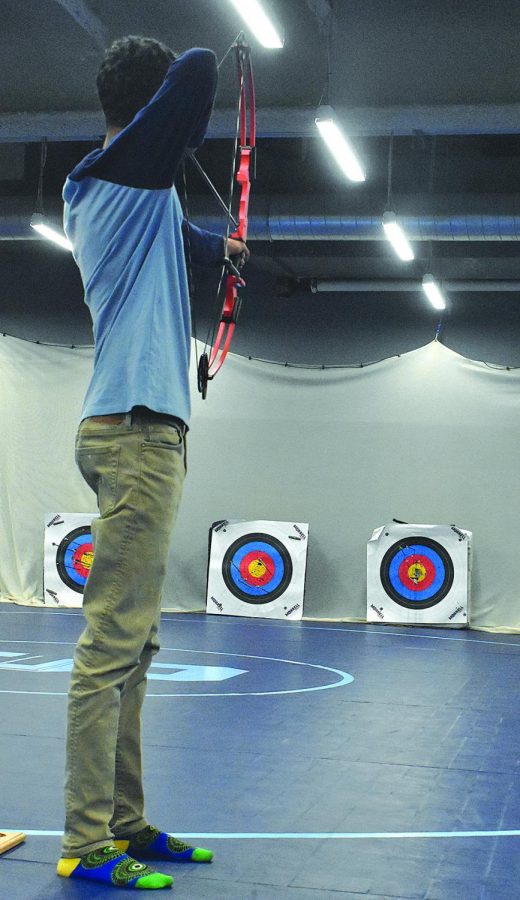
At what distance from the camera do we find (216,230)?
726 cm

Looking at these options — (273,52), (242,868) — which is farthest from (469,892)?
(273,52)

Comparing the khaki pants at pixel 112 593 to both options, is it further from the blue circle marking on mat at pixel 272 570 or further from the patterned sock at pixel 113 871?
the blue circle marking on mat at pixel 272 570

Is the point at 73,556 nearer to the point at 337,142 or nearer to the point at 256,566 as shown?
the point at 256,566

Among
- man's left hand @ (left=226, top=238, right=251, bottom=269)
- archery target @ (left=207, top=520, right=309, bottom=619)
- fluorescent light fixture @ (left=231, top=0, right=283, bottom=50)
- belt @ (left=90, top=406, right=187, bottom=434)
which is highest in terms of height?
fluorescent light fixture @ (left=231, top=0, right=283, bottom=50)

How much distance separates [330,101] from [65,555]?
166 inches

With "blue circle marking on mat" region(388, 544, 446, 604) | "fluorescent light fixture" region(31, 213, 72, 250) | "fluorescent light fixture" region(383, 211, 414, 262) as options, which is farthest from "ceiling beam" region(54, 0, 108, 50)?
"blue circle marking on mat" region(388, 544, 446, 604)

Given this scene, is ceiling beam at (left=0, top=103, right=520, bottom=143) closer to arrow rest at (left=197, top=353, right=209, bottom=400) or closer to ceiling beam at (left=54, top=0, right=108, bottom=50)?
ceiling beam at (left=54, top=0, right=108, bottom=50)

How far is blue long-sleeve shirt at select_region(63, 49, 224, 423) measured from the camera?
1698 mm

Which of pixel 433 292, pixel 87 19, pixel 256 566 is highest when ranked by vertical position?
pixel 87 19

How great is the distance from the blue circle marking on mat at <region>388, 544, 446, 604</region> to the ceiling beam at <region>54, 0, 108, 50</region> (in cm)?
424

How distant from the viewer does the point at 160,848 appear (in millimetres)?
1850

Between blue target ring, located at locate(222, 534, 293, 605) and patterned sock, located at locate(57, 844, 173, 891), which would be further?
blue target ring, located at locate(222, 534, 293, 605)

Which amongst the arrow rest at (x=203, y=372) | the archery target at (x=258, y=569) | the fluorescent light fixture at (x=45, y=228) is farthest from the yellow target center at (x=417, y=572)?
the arrow rest at (x=203, y=372)

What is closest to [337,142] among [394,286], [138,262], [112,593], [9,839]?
[394,286]
